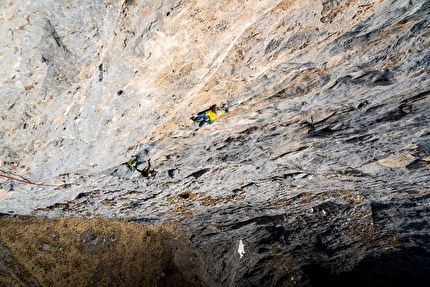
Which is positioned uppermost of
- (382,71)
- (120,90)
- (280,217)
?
(120,90)

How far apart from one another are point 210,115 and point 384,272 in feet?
60.4

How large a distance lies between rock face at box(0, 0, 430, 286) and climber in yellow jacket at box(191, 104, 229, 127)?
25 cm

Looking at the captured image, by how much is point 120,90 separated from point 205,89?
2.22 m

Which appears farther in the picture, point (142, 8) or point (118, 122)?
point (118, 122)

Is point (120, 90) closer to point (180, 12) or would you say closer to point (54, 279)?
point (180, 12)

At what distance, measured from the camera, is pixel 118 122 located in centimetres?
501

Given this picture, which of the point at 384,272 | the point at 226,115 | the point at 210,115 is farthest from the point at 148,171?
the point at 384,272

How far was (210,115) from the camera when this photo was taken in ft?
20.3

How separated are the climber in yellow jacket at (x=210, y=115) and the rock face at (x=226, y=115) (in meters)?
0.25

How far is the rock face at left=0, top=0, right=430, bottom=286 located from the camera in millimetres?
3492

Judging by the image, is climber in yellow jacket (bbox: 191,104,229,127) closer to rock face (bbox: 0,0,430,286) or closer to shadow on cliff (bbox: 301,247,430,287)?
rock face (bbox: 0,0,430,286)

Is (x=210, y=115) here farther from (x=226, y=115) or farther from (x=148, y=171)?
(x=148, y=171)

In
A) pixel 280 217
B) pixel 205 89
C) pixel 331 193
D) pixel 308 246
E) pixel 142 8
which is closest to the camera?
pixel 142 8

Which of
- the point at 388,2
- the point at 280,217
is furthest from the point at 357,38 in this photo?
the point at 280,217
